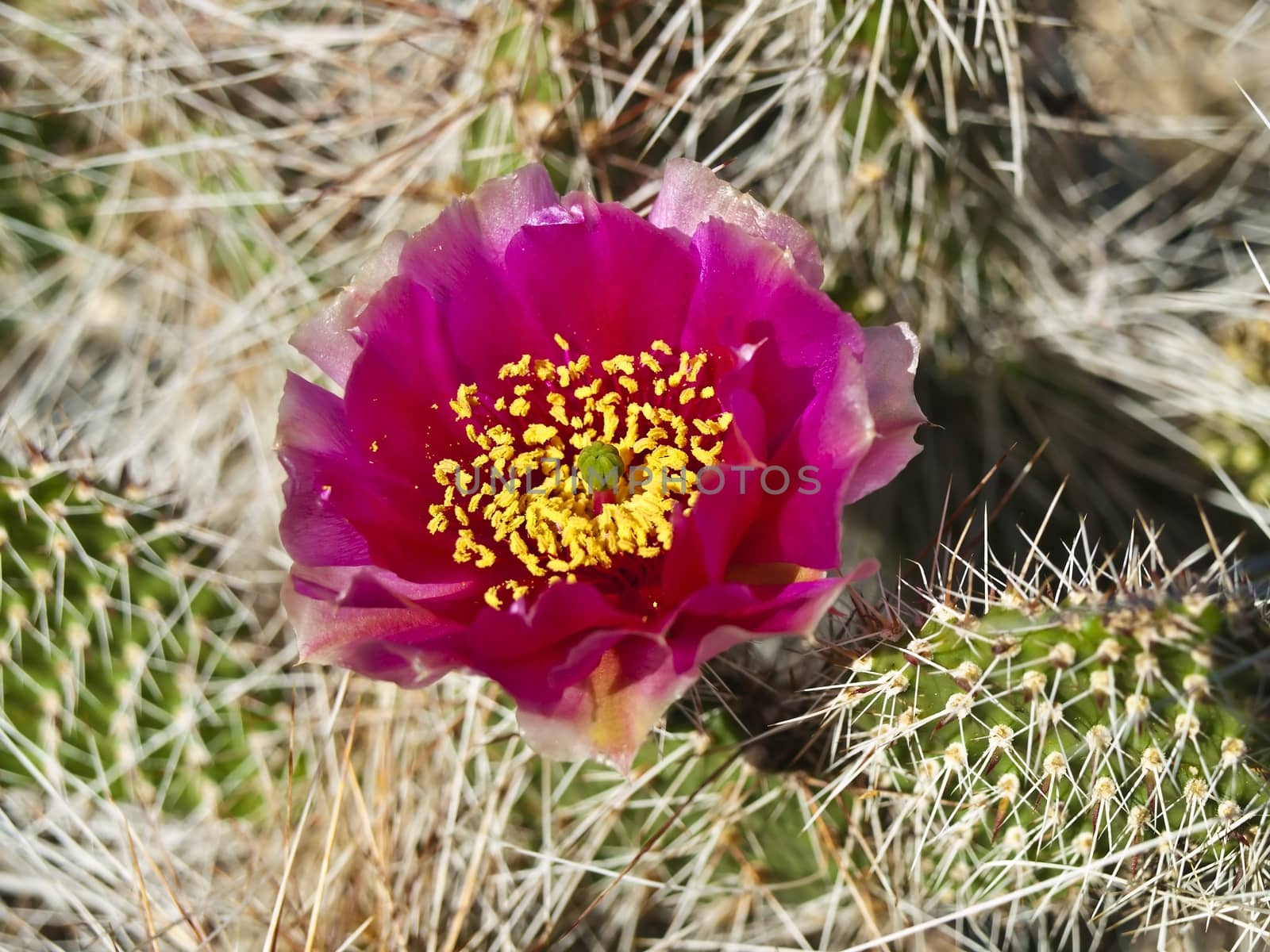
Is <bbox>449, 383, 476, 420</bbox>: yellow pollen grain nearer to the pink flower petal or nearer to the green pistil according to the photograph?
the green pistil

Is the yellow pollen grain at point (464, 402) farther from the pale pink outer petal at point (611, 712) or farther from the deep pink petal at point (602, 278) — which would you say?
the pale pink outer petal at point (611, 712)

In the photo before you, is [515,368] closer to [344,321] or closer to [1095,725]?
[344,321]

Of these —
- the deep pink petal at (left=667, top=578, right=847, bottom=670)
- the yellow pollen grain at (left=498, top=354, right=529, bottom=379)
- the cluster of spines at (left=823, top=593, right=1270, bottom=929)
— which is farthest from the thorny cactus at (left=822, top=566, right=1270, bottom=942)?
the yellow pollen grain at (left=498, top=354, right=529, bottom=379)

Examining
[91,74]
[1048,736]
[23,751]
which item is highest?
[91,74]

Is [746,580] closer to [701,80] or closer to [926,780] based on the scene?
[926,780]

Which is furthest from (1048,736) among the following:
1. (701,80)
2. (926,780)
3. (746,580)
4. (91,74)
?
(91,74)

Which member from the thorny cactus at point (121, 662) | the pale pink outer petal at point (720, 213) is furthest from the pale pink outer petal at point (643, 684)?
the thorny cactus at point (121, 662)
